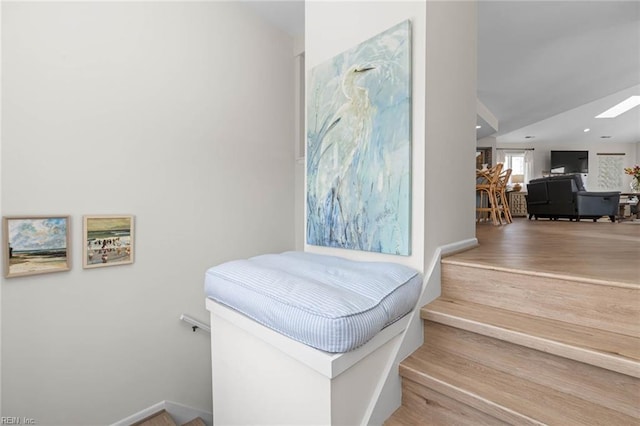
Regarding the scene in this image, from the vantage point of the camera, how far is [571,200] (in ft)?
17.8

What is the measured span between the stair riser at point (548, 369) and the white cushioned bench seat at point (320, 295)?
0.24m

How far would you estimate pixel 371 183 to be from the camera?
145 cm

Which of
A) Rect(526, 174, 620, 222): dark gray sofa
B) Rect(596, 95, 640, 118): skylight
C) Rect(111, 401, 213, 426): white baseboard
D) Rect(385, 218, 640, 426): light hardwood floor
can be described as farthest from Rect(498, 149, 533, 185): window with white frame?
Rect(111, 401, 213, 426): white baseboard

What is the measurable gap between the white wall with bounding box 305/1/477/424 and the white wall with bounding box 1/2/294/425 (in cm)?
99

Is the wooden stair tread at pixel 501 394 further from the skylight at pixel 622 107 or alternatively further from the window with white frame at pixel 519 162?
the window with white frame at pixel 519 162

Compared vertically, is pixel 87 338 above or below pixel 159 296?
below

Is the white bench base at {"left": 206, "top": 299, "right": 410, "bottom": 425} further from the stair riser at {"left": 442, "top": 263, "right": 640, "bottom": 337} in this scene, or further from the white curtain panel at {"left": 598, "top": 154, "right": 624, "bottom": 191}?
the white curtain panel at {"left": 598, "top": 154, "right": 624, "bottom": 191}

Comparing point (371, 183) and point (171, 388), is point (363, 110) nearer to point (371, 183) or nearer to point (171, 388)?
point (371, 183)

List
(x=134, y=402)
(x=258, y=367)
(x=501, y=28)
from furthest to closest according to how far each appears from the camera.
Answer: (x=501, y=28), (x=134, y=402), (x=258, y=367)

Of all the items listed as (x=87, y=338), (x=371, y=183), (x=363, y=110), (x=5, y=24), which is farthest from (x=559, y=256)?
(x=5, y=24)

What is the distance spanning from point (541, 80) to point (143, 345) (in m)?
5.58

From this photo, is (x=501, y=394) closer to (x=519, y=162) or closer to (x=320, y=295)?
(x=320, y=295)

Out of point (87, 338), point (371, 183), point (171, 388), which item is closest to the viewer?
point (371, 183)

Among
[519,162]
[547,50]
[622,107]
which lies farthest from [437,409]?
[519,162]
